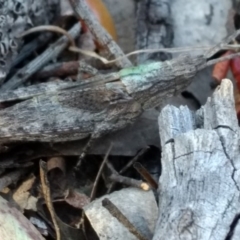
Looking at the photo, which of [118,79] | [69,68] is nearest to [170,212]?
[118,79]

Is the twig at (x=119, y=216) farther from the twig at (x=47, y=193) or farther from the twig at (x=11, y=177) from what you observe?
the twig at (x=11, y=177)

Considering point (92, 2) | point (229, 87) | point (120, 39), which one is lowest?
point (229, 87)

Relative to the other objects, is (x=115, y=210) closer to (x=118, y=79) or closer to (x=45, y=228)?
(x=45, y=228)

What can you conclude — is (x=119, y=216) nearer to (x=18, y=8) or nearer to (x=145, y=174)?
(x=145, y=174)

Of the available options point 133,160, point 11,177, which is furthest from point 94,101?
point 11,177

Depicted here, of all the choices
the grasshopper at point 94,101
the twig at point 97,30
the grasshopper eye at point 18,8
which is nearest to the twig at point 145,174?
the grasshopper at point 94,101

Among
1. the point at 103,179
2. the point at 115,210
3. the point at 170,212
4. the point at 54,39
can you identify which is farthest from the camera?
the point at 54,39
